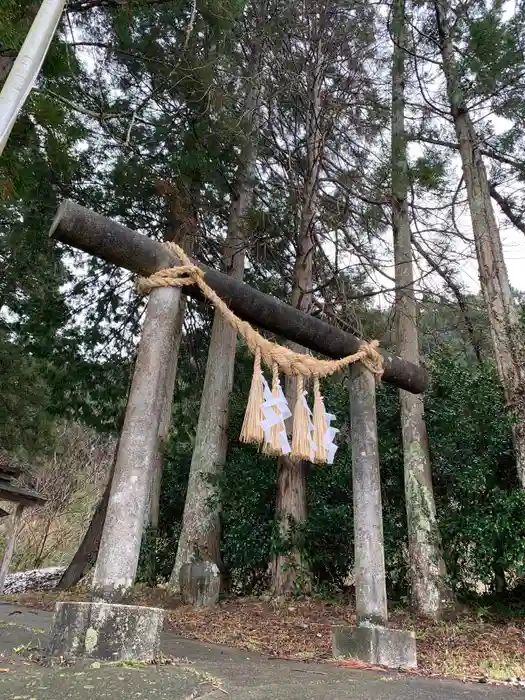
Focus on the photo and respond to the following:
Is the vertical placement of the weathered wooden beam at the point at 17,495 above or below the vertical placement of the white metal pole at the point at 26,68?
below

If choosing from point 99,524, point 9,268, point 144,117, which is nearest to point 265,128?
point 144,117

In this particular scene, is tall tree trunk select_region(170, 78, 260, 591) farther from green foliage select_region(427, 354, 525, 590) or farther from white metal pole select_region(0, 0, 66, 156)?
white metal pole select_region(0, 0, 66, 156)

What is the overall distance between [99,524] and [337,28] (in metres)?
8.77

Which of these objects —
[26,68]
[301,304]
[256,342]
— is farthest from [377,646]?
[26,68]

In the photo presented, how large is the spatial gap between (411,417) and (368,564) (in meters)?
2.78

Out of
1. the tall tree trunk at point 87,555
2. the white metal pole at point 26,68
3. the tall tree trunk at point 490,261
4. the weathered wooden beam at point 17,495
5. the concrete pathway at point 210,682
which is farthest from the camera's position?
the weathered wooden beam at point 17,495

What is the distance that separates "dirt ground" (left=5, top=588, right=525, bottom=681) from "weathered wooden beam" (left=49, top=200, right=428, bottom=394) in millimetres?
2228

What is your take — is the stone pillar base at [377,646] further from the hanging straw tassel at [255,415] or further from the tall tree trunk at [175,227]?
the tall tree trunk at [175,227]

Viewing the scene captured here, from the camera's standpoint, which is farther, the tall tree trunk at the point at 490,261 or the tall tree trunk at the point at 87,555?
the tall tree trunk at the point at 87,555

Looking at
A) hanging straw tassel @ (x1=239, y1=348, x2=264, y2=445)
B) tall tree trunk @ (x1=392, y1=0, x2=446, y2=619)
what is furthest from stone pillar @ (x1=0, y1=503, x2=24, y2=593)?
hanging straw tassel @ (x1=239, y1=348, x2=264, y2=445)

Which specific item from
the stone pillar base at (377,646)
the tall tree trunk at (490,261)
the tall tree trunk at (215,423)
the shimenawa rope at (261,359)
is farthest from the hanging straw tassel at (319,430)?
the tall tree trunk at (215,423)

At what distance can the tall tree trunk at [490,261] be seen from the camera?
5547 millimetres

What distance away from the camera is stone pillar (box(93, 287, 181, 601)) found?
8.79ft

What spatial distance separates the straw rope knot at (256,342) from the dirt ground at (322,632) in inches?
79.8
